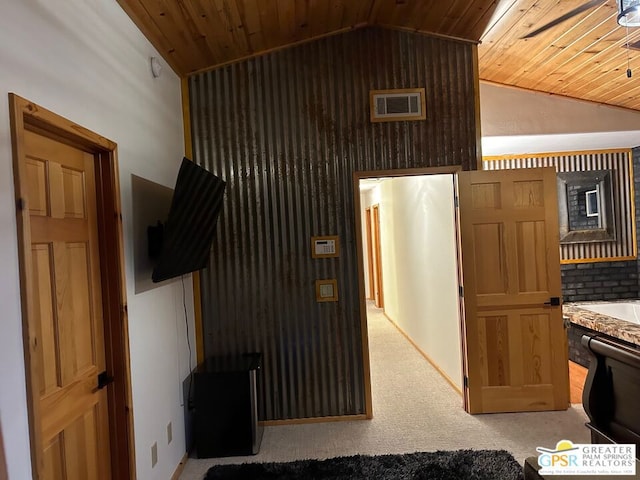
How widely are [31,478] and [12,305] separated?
562 mm

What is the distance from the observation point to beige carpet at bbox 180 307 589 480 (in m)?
2.85

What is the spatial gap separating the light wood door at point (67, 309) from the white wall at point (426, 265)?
2802mm

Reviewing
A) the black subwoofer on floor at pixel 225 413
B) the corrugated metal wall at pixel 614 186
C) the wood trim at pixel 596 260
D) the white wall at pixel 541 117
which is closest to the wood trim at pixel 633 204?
the corrugated metal wall at pixel 614 186

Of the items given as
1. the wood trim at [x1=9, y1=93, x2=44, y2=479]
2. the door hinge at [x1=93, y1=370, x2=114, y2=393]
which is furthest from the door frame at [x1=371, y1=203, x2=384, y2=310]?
the wood trim at [x1=9, y1=93, x2=44, y2=479]

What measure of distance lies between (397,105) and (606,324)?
276cm

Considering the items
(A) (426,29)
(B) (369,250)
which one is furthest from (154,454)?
(B) (369,250)

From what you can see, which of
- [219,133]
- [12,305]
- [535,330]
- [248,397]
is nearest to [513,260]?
[535,330]

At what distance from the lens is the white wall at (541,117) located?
406cm

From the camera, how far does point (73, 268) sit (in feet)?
5.67

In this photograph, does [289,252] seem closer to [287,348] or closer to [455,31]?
[287,348]

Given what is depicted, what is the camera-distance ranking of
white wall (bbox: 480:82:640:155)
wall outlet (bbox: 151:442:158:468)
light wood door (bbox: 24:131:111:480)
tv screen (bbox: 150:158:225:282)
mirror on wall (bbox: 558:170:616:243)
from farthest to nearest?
1. mirror on wall (bbox: 558:170:616:243)
2. white wall (bbox: 480:82:640:155)
3. wall outlet (bbox: 151:442:158:468)
4. tv screen (bbox: 150:158:225:282)
5. light wood door (bbox: 24:131:111:480)

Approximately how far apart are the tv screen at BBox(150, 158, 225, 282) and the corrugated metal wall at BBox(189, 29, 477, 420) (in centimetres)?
57

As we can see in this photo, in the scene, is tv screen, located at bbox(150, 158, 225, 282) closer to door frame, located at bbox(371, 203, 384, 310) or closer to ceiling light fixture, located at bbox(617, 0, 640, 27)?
ceiling light fixture, located at bbox(617, 0, 640, 27)

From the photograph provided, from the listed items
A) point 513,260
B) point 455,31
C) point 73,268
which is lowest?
point 513,260
